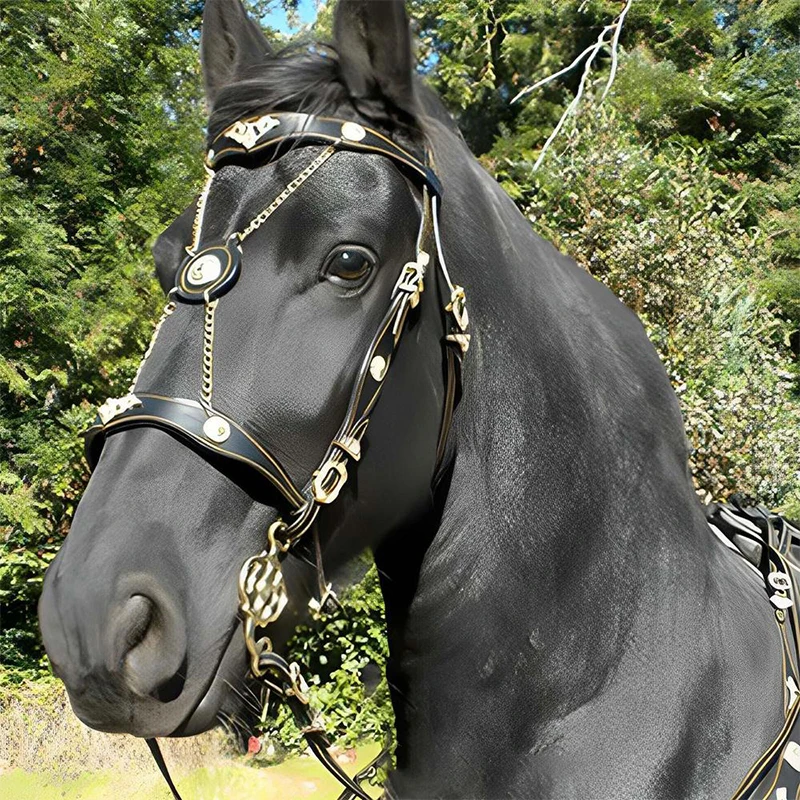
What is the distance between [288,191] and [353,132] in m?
0.18

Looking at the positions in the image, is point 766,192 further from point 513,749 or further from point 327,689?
point 513,749

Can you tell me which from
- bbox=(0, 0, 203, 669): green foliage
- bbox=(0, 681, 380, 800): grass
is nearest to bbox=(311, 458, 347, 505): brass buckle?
bbox=(0, 681, 380, 800): grass

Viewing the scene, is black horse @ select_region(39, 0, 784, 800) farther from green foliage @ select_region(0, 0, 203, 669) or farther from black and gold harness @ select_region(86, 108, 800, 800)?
green foliage @ select_region(0, 0, 203, 669)

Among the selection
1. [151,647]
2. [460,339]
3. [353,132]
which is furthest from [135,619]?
[353,132]

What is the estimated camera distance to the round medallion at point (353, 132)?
4.74 ft

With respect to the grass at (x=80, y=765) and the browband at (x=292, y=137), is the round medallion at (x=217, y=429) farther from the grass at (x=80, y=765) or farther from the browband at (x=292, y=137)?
the grass at (x=80, y=765)

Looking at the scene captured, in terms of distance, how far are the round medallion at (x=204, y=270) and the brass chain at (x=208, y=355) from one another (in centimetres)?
4

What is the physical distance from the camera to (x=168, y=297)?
1.43 m

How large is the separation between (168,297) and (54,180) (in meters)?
7.17

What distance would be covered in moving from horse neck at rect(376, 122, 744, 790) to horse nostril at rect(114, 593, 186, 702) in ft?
1.77

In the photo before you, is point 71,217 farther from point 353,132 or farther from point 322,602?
point 322,602

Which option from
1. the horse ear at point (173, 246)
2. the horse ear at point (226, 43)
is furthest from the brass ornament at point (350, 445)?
the horse ear at point (226, 43)

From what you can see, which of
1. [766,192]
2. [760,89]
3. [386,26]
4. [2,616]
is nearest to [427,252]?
[386,26]

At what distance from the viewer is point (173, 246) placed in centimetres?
154
